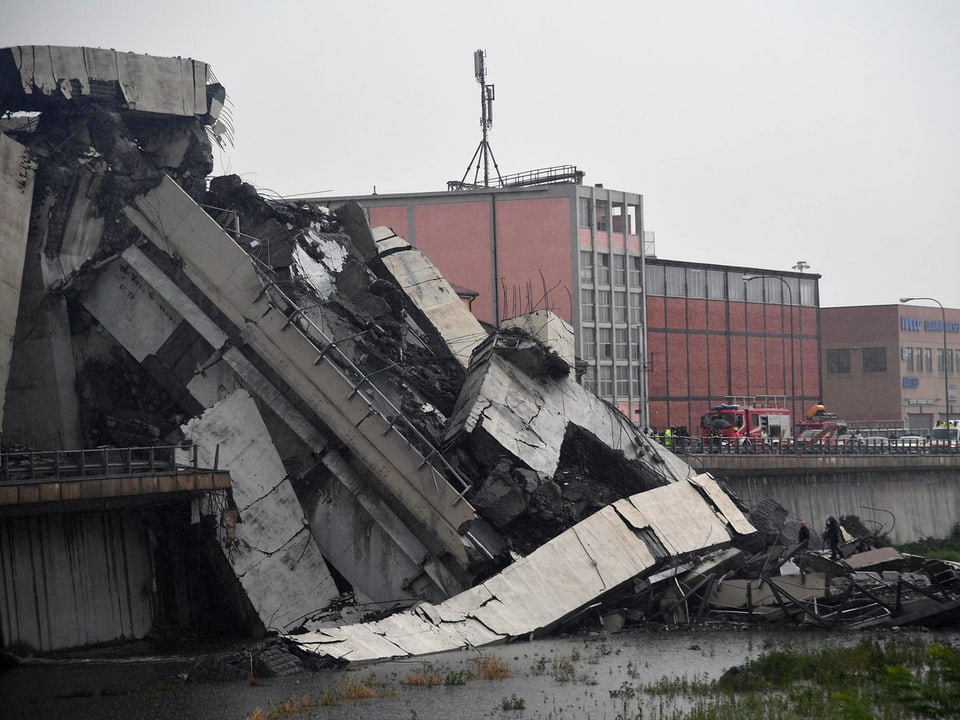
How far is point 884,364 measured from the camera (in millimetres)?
91500

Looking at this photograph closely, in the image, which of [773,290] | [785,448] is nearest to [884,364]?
[773,290]

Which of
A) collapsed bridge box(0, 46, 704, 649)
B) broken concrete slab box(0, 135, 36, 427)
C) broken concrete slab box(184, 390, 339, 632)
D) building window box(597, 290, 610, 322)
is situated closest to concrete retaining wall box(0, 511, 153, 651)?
collapsed bridge box(0, 46, 704, 649)

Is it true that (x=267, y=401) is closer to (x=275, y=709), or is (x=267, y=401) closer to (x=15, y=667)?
(x=15, y=667)

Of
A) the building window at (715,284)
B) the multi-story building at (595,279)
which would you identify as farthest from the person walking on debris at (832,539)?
the building window at (715,284)

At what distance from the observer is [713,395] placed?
7225 cm

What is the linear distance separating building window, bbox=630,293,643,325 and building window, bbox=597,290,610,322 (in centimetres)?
192

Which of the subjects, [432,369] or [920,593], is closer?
[920,593]

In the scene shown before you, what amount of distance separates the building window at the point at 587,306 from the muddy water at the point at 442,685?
38.0 meters

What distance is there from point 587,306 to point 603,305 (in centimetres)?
150

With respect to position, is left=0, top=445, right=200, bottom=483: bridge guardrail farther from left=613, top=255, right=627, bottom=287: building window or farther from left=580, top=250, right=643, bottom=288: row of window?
left=613, top=255, right=627, bottom=287: building window

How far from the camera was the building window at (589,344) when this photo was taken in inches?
2398

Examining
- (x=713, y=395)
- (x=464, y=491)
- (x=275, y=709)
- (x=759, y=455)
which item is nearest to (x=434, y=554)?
(x=464, y=491)

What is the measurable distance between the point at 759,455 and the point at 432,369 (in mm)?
18020

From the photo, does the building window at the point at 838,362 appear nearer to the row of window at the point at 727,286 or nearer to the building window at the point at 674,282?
the row of window at the point at 727,286
